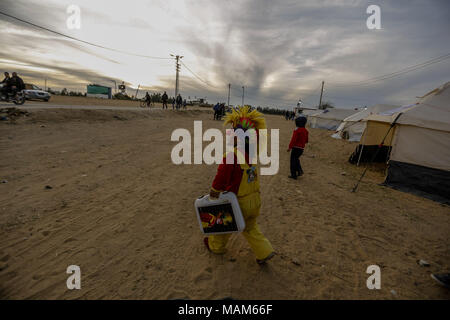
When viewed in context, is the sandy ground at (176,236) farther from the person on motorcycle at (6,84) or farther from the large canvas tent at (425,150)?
the person on motorcycle at (6,84)

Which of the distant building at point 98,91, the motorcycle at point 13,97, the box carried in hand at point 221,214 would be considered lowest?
the box carried in hand at point 221,214

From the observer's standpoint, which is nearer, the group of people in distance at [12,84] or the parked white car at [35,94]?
the group of people in distance at [12,84]

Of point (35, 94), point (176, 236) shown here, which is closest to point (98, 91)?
point (35, 94)

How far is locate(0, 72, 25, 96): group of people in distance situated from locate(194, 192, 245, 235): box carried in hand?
45.2 feet

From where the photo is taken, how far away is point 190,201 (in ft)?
13.0

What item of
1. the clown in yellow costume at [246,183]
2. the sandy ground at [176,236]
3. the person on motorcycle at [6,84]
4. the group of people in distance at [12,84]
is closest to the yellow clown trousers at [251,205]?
the clown in yellow costume at [246,183]

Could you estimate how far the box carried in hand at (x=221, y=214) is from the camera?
2141 mm

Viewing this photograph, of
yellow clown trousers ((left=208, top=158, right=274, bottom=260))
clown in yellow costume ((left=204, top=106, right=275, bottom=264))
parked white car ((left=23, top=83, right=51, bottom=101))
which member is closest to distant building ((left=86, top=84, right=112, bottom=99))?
parked white car ((left=23, top=83, right=51, bottom=101))

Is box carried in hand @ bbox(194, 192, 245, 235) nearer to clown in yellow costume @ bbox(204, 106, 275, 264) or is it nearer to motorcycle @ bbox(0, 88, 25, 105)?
clown in yellow costume @ bbox(204, 106, 275, 264)

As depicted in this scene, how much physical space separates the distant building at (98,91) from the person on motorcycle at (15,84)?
47.6 metres

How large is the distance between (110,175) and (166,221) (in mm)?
2342

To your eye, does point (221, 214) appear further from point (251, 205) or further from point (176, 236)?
point (176, 236)

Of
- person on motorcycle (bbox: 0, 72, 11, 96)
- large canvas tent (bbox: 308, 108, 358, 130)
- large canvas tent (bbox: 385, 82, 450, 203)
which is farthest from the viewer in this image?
large canvas tent (bbox: 308, 108, 358, 130)

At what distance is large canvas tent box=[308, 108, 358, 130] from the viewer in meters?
23.9
